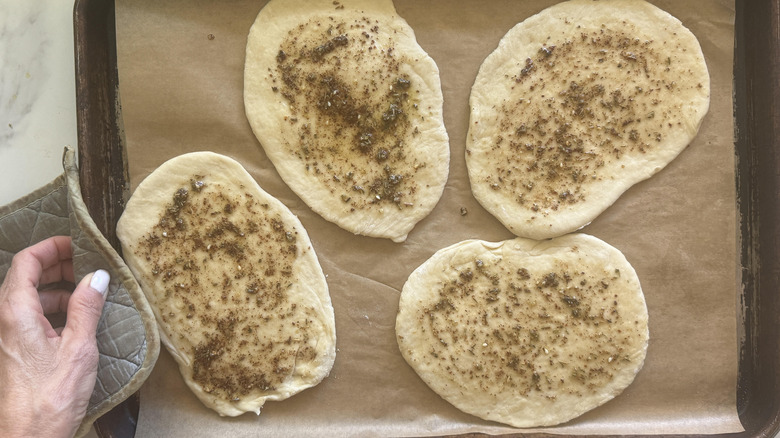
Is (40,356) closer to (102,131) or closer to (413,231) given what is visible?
(102,131)

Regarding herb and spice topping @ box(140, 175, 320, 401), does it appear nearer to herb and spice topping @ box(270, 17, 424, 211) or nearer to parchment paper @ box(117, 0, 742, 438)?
parchment paper @ box(117, 0, 742, 438)

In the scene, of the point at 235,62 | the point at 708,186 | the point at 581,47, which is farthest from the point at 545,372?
the point at 235,62

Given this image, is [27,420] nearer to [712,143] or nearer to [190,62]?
[190,62]

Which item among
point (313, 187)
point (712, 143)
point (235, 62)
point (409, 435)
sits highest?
point (235, 62)

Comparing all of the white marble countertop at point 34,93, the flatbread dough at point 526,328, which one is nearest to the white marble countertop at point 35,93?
the white marble countertop at point 34,93

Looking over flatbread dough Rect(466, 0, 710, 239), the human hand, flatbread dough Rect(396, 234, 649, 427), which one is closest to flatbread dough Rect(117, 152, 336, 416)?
the human hand

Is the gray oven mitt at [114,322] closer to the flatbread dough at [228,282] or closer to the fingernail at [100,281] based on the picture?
the fingernail at [100,281]
